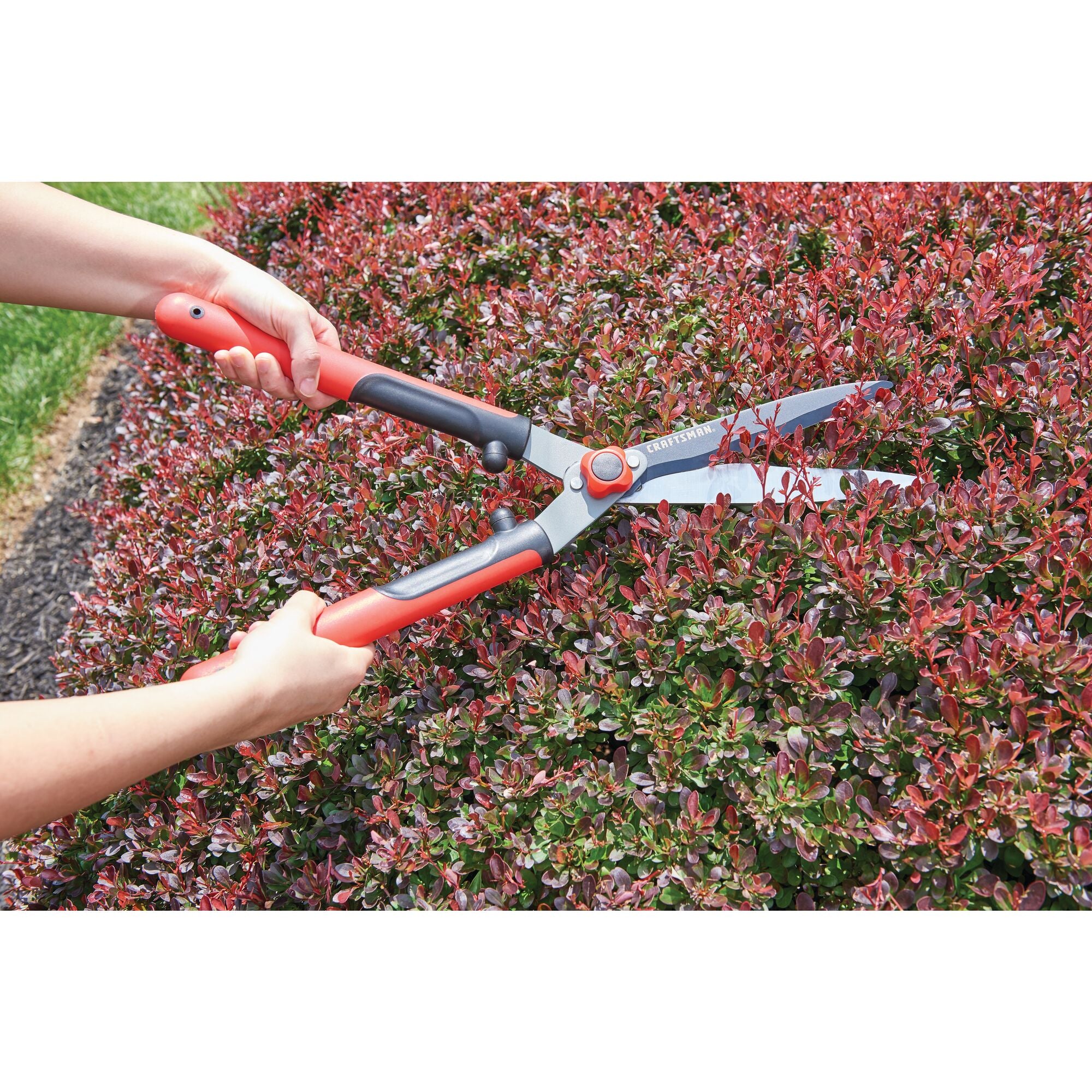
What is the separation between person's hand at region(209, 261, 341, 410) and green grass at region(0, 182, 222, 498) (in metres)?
2.63

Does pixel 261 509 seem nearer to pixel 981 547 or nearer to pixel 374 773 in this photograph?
pixel 374 773

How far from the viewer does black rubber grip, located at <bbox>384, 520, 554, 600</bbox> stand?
1987 mm

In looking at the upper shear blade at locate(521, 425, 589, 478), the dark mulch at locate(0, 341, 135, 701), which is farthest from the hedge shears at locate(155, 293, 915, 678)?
the dark mulch at locate(0, 341, 135, 701)

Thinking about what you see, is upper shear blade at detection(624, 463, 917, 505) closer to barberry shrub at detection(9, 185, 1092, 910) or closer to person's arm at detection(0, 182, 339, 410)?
barberry shrub at detection(9, 185, 1092, 910)

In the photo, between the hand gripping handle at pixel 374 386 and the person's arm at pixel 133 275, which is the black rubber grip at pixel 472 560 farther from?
the person's arm at pixel 133 275

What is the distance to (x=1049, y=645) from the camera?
175cm

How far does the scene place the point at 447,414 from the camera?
2.23 metres

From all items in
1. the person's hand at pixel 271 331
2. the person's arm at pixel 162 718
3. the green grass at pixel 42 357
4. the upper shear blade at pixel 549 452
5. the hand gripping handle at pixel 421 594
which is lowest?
the person's arm at pixel 162 718

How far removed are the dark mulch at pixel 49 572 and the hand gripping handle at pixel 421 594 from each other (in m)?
2.16

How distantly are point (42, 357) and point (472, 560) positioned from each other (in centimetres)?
426

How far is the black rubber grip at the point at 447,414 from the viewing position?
7.30 ft

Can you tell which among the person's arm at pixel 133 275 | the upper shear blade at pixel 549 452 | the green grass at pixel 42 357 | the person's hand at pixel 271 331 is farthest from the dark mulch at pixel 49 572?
the upper shear blade at pixel 549 452

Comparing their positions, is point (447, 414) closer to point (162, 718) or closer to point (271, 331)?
point (271, 331)
